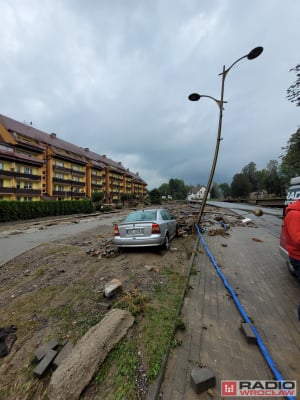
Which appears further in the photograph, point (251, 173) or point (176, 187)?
point (176, 187)

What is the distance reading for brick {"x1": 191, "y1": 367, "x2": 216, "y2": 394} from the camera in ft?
5.39

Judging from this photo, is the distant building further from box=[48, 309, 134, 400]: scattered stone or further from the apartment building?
box=[48, 309, 134, 400]: scattered stone

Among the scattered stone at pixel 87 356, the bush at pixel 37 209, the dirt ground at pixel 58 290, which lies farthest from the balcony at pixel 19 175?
the scattered stone at pixel 87 356

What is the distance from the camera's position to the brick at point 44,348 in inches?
79.4

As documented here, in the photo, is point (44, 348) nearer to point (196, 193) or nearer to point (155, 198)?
point (155, 198)

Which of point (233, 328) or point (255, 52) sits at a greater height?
point (255, 52)

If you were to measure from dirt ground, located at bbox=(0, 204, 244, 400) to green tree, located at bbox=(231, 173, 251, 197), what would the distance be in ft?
246

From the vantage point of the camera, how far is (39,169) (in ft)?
105

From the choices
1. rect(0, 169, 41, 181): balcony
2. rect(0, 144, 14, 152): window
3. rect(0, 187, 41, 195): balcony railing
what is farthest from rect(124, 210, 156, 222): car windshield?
rect(0, 144, 14, 152): window

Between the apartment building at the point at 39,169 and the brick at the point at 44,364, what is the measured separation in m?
31.4

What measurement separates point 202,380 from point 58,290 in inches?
121

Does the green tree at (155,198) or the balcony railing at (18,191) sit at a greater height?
the balcony railing at (18,191)

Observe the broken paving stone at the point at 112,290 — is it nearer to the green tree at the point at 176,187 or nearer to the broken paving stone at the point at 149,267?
the broken paving stone at the point at 149,267

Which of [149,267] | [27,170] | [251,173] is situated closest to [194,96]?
[149,267]
